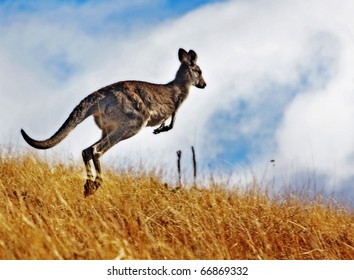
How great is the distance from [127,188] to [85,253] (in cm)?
424

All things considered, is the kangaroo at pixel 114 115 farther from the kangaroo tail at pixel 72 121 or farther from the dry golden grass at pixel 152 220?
the dry golden grass at pixel 152 220

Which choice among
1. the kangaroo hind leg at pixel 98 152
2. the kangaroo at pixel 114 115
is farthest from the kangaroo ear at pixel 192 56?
the kangaroo hind leg at pixel 98 152

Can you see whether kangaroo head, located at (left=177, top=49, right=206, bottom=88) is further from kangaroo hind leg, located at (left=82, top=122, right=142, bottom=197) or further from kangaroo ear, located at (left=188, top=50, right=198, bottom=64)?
kangaroo hind leg, located at (left=82, top=122, right=142, bottom=197)

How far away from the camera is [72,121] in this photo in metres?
10.6

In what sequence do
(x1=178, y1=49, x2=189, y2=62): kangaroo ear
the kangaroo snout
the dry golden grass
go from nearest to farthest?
the dry golden grass
(x1=178, y1=49, x2=189, y2=62): kangaroo ear
the kangaroo snout

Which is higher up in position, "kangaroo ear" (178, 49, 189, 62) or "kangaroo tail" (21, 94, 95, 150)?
"kangaroo ear" (178, 49, 189, 62)

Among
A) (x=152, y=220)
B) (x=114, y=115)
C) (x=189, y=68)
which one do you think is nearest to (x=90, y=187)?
(x=114, y=115)

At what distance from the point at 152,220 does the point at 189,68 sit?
5514 millimetres

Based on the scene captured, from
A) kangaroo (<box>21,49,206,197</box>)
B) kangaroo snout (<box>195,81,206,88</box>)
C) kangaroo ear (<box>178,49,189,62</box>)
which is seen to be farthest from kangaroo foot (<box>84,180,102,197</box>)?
kangaroo snout (<box>195,81,206,88</box>)

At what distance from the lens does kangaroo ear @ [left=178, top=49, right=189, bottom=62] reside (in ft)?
44.7

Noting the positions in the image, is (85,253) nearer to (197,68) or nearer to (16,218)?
(16,218)

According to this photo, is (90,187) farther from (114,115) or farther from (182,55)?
(182,55)

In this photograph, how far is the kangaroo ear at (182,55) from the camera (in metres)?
13.6
